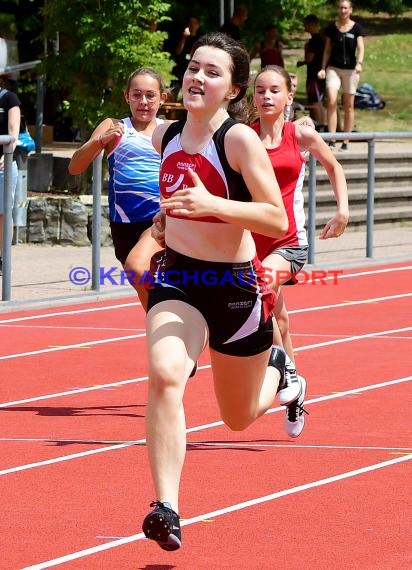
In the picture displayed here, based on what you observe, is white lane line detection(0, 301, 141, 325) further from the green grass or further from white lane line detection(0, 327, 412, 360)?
the green grass

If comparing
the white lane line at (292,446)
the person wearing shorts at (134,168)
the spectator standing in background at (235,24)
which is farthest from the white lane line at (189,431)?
the spectator standing in background at (235,24)

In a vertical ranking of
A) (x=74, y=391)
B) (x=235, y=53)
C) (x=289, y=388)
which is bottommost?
(x=74, y=391)

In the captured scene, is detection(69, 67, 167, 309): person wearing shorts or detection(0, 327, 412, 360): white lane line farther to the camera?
detection(0, 327, 412, 360): white lane line

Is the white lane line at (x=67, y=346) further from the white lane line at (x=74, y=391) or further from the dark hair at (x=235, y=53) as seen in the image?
the dark hair at (x=235, y=53)

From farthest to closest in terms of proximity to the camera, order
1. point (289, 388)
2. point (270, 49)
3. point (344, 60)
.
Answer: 1. point (270, 49)
2. point (344, 60)
3. point (289, 388)

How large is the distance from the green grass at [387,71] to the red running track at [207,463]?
60.6 feet

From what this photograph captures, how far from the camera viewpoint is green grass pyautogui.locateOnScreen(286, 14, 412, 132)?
105ft

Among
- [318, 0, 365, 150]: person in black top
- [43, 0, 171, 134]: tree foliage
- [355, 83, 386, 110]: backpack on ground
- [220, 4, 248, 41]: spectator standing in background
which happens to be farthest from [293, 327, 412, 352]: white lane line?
[355, 83, 386, 110]: backpack on ground

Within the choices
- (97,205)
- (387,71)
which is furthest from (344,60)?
(387,71)

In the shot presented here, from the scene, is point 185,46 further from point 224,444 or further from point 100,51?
point 224,444

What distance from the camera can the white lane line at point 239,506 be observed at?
6.26m

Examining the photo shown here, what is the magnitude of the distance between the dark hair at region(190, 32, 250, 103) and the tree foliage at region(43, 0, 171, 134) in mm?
13184

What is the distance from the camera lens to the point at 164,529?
5891mm

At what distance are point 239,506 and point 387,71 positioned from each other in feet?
114
